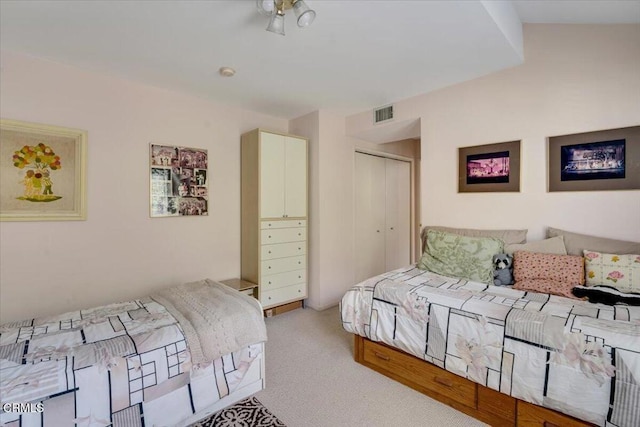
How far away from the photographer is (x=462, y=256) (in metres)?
2.39

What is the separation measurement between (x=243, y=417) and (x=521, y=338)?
1646 millimetres

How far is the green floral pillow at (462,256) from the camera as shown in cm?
228

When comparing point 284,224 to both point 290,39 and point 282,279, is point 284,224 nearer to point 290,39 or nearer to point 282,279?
point 282,279

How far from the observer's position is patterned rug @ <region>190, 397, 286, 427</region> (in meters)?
1.69

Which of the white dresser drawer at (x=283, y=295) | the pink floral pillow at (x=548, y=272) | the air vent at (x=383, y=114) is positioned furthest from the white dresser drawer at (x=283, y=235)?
the pink floral pillow at (x=548, y=272)

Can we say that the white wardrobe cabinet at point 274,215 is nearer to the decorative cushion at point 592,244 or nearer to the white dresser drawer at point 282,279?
the white dresser drawer at point 282,279

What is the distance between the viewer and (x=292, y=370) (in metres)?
2.24

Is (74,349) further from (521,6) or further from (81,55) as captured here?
(521,6)

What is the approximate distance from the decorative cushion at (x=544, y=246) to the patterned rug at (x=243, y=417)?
2.16 meters

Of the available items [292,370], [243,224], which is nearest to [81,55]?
[243,224]

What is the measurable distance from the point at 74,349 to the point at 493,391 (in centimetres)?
223

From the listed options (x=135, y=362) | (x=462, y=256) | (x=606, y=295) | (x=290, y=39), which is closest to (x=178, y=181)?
(x=290, y=39)

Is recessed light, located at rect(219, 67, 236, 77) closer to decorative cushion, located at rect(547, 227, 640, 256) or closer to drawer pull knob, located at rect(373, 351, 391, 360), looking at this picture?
drawer pull knob, located at rect(373, 351, 391, 360)

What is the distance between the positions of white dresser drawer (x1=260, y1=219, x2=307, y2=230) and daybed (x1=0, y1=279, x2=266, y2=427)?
45.5 inches
